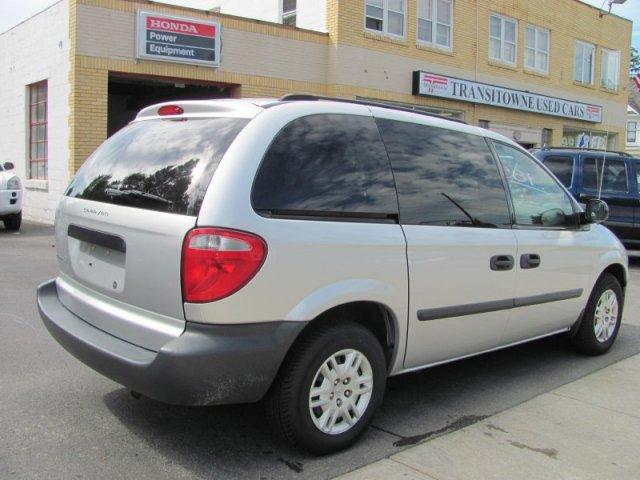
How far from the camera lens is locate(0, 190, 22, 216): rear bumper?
41.7 ft

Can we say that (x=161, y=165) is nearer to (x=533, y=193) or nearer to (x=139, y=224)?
(x=139, y=224)

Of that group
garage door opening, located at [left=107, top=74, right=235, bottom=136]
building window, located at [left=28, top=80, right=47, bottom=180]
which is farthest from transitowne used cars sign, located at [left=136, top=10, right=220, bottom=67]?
building window, located at [left=28, top=80, right=47, bottom=180]

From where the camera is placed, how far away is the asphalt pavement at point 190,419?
3248 millimetres

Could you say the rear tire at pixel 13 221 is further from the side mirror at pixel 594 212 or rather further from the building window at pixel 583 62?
the building window at pixel 583 62

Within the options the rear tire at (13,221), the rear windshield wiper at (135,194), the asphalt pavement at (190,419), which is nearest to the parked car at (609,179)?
the asphalt pavement at (190,419)

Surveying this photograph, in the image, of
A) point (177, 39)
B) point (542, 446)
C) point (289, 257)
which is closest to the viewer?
point (289, 257)

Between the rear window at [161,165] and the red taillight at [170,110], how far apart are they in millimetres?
71

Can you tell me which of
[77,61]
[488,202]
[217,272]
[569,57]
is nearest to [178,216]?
[217,272]

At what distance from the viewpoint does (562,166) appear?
1079 cm

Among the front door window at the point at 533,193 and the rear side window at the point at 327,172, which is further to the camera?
the front door window at the point at 533,193

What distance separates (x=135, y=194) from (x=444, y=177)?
1869 millimetres

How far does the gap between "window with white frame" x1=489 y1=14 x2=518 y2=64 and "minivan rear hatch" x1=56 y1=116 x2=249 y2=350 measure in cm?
1850

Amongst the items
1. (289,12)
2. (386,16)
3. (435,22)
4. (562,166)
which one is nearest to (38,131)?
(289,12)

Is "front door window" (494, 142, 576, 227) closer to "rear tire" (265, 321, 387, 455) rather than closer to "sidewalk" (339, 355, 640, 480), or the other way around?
"sidewalk" (339, 355, 640, 480)
